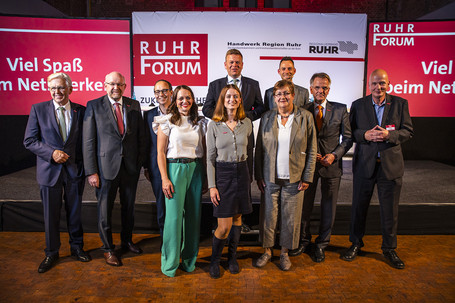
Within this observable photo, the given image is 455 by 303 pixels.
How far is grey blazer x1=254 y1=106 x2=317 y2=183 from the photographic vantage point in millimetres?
2574

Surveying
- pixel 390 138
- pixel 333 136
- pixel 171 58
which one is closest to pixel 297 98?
pixel 333 136

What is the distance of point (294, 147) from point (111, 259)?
1845 millimetres

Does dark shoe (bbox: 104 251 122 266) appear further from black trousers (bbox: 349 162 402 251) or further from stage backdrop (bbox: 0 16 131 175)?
stage backdrop (bbox: 0 16 131 175)

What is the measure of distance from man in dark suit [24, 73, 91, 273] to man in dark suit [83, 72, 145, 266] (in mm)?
145

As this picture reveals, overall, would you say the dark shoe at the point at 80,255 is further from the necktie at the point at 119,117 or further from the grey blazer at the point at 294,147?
the grey blazer at the point at 294,147

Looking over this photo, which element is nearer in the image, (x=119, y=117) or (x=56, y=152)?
(x=56, y=152)

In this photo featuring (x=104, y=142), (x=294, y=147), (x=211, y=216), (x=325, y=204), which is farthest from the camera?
(x=211, y=216)

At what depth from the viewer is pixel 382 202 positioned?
9.41 ft

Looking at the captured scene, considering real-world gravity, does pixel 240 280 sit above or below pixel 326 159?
below

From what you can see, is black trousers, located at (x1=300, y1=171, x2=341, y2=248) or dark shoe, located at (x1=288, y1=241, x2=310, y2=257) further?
dark shoe, located at (x1=288, y1=241, x2=310, y2=257)

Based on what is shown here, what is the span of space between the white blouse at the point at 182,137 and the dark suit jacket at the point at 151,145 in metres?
0.40

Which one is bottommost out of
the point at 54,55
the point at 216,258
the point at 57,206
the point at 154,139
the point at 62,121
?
the point at 216,258

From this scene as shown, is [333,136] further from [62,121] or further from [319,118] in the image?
[62,121]

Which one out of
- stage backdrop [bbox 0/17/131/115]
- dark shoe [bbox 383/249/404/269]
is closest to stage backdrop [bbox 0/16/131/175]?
stage backdrop [bbox 0/17/131/115]
